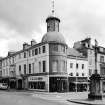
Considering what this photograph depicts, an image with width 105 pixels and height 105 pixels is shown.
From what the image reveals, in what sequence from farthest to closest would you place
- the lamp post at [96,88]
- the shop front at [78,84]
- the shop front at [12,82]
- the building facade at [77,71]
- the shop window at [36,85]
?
1. the shop front at [12,82]
2. the building facade at [77,71]
3. the shop front at [78,84]
4. the shop window at [36,85]
5. the lamp post at [96,88]

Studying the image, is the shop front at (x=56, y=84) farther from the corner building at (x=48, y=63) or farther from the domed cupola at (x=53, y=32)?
the domed cupola at (x=53, y=32)

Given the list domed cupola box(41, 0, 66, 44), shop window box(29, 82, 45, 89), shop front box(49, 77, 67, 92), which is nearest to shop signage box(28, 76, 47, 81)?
shop window box(29, 82, 45, 89)

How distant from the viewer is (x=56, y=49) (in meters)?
44.3

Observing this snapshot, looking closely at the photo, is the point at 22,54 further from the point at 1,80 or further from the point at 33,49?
the point at 1,80

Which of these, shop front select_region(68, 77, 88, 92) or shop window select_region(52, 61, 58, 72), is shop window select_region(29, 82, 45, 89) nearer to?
shop window select_region(52, 61, 58, 72)

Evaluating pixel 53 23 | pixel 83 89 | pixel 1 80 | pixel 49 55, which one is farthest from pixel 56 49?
pixel 1 80

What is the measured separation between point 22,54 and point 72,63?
46.9 feet

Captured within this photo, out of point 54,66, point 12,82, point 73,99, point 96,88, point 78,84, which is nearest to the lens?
point 96,88

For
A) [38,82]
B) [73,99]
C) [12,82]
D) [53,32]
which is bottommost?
[12,82]

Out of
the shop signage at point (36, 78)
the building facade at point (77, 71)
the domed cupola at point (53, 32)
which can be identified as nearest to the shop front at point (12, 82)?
the shop signage at point (36, 78)

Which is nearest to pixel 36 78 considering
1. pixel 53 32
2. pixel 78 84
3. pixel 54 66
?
pixel 54 66

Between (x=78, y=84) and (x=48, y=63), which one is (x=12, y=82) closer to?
(x=48, y=63)

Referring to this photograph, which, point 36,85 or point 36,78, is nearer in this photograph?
point 36,78

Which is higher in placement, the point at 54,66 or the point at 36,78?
the point at 54,66
